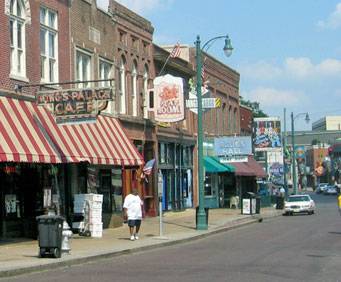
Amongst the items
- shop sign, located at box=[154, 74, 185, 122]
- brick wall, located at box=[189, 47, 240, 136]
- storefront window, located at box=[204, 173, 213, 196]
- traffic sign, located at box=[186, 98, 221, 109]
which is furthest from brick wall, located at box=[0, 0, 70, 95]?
storefront window, located at box=[204, 173, 213, 196]

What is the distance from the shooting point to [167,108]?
31438 mm

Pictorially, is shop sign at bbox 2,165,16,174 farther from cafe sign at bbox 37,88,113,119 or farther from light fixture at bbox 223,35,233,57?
light fixture at bbox 223,35,233,57

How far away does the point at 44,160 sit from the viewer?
2062 centimetres

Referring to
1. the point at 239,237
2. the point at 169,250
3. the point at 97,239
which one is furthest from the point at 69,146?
the point at 239,237

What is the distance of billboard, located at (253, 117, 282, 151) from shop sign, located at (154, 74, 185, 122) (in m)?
29.6

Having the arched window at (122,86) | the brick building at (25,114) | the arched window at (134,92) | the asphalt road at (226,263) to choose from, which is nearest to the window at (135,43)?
the arched window at (134,92)

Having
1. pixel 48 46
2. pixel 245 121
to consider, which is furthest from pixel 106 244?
pixel 245 121

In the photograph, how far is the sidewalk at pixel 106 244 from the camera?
609 inches

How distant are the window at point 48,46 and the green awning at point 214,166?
20636 millimetres

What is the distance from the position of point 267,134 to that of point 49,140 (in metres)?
42.7

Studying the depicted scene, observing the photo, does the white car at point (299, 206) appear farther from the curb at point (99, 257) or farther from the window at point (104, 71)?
the window at point (104, 71)

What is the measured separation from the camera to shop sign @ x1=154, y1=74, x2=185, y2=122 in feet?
103

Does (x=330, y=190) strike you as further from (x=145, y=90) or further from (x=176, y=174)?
(x=145, y=90)

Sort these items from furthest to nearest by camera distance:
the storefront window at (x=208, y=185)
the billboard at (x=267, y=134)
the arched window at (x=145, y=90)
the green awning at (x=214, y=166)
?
the billboard at (x=267, y=134) < the storefront window at (x=208, y=185) < the green awning at (x=214, y=166) < the arched window at (x=145, y=90)
